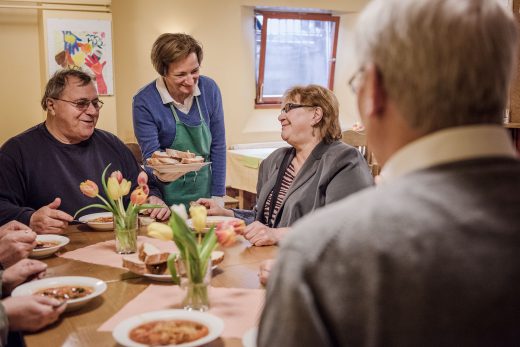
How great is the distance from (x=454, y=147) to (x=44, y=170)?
2444 mm

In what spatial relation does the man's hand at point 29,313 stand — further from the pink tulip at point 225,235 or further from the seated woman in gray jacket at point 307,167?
the seated woman in gray jacket at point 307,167

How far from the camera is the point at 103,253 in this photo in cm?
230

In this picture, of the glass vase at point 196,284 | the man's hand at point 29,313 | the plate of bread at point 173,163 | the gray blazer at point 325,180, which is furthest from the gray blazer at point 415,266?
the plate of bread at point 173,163

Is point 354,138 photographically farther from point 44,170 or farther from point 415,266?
point 415,266

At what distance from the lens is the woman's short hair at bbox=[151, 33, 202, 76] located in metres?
3.30

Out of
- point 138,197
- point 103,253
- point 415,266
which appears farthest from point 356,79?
point 103,253

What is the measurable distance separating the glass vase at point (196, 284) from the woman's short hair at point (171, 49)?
1.92m

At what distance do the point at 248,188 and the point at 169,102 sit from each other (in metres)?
2.49

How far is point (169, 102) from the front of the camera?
3428 millimetres

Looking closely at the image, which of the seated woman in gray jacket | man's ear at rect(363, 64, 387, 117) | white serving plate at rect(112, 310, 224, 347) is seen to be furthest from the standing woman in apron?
man's ear at rect(363, 64, 387, 117)

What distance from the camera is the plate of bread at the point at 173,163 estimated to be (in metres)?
2.91

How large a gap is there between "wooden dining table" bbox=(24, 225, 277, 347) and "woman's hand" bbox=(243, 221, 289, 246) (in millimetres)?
29

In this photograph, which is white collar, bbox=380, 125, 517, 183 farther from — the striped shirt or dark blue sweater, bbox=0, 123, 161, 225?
dark blue sweater, bbox=0, 123, 161, 225

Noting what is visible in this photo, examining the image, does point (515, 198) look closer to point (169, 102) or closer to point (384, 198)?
point (384, 198)
